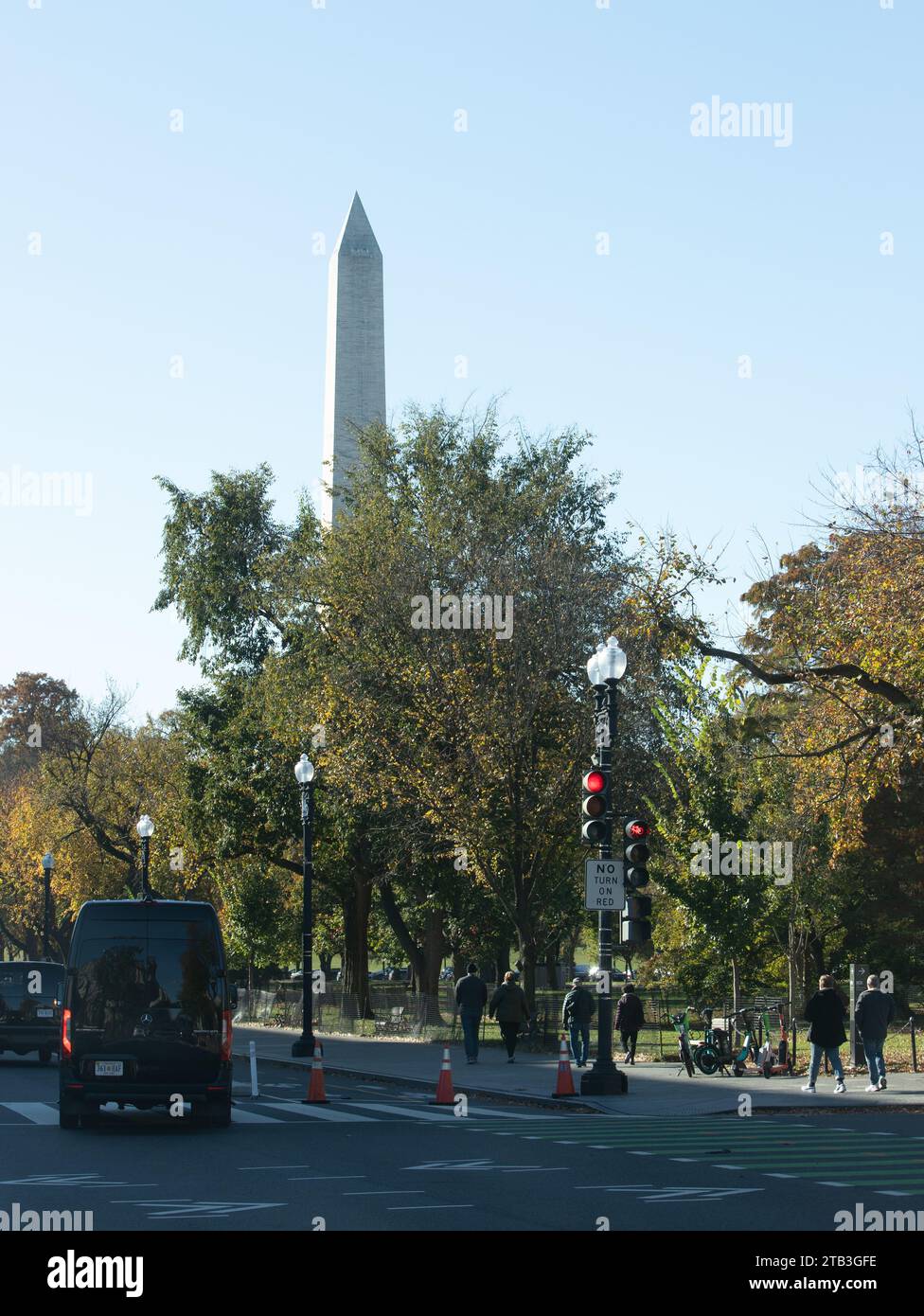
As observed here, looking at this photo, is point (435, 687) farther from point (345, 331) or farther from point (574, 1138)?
point (345, 331)

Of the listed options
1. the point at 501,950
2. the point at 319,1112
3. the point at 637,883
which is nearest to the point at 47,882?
the point at 501,950

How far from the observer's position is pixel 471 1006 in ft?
99.5

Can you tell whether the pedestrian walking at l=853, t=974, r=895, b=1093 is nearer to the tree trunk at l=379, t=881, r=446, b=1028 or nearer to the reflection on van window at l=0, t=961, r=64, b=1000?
the reflection on van window at l=0, t=961, r=64, b=1000

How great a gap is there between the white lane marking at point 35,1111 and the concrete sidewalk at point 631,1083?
6.17 m

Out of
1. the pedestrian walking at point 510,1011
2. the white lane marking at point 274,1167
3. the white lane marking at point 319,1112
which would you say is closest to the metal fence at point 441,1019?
the pedestrian walking at point 510,1011

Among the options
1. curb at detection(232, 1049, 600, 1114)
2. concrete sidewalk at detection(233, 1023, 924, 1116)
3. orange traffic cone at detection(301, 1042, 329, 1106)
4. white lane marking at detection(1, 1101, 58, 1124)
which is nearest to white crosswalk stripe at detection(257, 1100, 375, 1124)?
orange traffic cone at detection(301, 1042, 329, 1106)

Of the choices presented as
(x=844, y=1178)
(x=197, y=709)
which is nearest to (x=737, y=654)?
(x=844, y=1178)

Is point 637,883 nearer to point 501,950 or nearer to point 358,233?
point 358,233

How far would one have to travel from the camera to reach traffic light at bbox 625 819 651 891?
72.4 feet

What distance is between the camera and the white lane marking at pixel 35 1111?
19.3 metres

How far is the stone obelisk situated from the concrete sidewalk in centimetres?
2137

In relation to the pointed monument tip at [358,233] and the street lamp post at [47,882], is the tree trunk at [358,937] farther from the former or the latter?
the pointed monument tip at [358,233]
